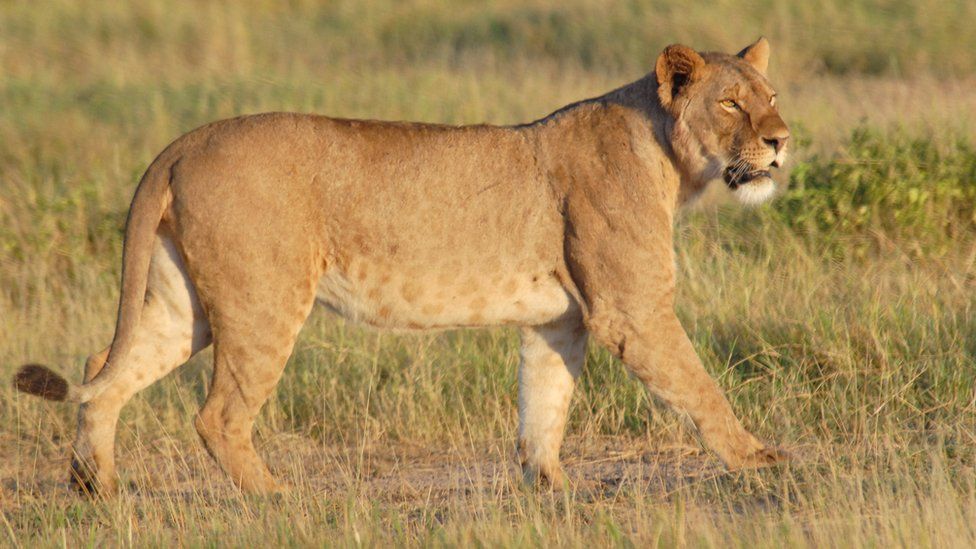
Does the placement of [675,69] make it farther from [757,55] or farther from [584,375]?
[584,375]

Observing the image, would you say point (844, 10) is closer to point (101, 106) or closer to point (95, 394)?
point (101, 106)

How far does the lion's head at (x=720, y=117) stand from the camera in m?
4.56

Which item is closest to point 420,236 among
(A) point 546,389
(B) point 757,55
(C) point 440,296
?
(C) point 440,296

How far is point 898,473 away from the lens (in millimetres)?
4188

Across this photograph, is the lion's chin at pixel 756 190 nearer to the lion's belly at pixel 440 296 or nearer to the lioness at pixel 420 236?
the lioness at pixel 420 236

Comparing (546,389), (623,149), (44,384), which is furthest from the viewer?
(546,389)

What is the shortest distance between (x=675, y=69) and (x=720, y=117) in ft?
0.73

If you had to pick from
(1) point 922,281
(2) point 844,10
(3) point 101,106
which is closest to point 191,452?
(1) point 922,281

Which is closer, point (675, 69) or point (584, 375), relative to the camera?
point (675, 69)

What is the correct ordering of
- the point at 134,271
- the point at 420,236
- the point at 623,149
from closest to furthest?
the point at 134,271
the point at 420,236
the point at 623,149

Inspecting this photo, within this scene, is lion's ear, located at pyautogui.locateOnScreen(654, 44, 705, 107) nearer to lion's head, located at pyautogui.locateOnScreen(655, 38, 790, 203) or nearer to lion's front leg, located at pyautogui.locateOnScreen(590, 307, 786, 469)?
lion's head, located at pyautogui.locateOnScreen(655, 38, 790, 203)

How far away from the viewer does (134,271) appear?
4457mm

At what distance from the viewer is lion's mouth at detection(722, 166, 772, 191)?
4578 millimetres

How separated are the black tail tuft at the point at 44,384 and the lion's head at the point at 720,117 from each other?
2.11 m
